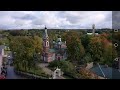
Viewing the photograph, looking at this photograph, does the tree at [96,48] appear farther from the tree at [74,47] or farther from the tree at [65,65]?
the tree at [65,65]

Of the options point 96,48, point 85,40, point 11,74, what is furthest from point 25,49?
point 96,48

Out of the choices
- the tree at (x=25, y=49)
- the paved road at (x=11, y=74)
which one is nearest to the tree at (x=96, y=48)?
the tree at (x=25, y=49)

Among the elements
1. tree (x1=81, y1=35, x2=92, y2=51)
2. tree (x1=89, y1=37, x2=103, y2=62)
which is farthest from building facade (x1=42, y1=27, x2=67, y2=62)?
tree (x1=89, y1=37, x2=103, y2=62)

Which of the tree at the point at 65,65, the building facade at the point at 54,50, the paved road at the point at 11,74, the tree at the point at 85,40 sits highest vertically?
the tree at the point at 85,40

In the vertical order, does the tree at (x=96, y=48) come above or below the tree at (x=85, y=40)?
below

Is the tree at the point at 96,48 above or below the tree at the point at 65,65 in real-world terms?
above

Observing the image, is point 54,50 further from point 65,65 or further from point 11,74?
point 11,74

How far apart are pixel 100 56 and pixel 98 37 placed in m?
0.25

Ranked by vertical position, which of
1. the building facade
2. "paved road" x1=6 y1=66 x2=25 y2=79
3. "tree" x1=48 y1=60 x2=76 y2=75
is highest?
the building facade

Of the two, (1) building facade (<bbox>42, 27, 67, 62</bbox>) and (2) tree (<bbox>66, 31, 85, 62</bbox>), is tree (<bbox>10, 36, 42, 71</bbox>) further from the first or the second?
(2) tree (<bbox>66, 31, 85, 62</bbox>)

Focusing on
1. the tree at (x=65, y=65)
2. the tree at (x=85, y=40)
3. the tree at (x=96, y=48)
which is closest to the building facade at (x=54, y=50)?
the tree at (x=65, y=65)

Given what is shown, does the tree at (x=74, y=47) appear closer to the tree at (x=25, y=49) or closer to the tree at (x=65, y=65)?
the tree at (x=65, y=65)

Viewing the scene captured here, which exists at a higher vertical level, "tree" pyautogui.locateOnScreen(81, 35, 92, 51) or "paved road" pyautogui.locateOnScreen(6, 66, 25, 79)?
"tree" pyautogui.locateOnScreen(81, 35, 92, 51)
